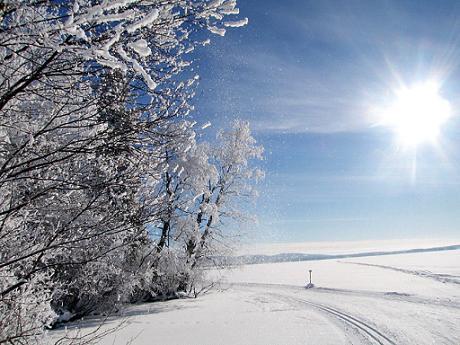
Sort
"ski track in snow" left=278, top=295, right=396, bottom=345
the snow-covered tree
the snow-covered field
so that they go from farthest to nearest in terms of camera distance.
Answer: the snow-covered field → "ski track in snow" left=278, top=295, right=396, bottom=345 → the snow-covered tree

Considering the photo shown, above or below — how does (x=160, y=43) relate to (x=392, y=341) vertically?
above

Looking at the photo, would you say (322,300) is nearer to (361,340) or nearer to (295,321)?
(295,321)

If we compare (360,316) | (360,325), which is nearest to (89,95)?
(360,325)

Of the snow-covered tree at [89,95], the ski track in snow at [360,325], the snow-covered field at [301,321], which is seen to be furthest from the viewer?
the snow-covered field at [301,321]

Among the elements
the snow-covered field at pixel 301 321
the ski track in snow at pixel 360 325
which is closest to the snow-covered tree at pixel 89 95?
the snow-covered field at pixel 301 321

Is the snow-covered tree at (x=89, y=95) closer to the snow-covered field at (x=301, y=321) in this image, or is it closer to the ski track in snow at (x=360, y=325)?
the snow-covered field at (x=301, y=321)

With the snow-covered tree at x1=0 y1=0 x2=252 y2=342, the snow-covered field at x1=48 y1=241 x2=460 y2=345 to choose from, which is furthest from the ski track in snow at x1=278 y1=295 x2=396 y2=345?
the snow-covered tree at x1=0 y1=0 x2=252 y2=342

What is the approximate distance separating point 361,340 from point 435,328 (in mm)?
2319

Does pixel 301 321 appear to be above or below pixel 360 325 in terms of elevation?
below

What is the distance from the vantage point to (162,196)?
3699 mm

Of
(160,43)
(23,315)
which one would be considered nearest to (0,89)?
(160,43)

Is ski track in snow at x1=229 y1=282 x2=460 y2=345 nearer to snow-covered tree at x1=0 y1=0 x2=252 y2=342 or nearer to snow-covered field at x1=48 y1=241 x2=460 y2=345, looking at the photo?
snow-covered field at x1=48 y1=241 x2=460 y2=345

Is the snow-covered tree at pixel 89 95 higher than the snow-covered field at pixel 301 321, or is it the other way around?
the snow-covered tree at pixel 89 95

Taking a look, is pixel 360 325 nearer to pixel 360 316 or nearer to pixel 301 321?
pixel 360 316
